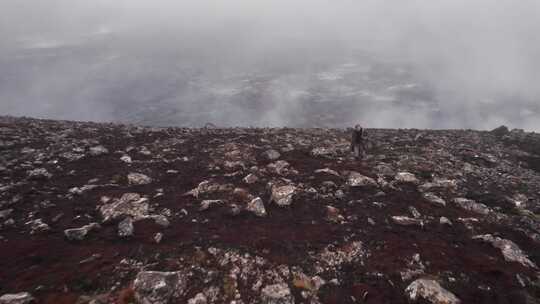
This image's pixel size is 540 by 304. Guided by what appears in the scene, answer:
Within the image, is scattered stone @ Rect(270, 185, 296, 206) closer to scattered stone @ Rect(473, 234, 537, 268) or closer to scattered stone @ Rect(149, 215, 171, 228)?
scattered stone @ Rect(149, 215, 171, 228)

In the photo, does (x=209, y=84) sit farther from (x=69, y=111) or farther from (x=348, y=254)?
(x=348, y=254)

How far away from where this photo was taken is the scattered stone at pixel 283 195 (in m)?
15.3

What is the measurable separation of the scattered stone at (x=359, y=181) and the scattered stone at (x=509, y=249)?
19.2ft

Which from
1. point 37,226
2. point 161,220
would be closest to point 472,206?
point 161,220

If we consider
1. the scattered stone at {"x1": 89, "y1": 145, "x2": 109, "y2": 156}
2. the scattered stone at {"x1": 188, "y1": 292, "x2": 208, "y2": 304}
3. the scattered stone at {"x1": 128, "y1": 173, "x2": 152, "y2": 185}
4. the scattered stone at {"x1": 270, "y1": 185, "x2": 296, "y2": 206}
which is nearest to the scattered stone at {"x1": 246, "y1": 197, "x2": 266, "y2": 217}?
the scattered stone at {"x1": 270, "y1": 185, "x2": 296, "y2": 206}

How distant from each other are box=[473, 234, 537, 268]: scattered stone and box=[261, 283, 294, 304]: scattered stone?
8.42 metres

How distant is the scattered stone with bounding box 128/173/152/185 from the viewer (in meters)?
17.2

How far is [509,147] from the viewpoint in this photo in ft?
98.3

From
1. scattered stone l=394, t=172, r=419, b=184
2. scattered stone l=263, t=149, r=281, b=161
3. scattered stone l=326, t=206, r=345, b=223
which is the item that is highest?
scattered stone l=263, t=149, r=281, b=161

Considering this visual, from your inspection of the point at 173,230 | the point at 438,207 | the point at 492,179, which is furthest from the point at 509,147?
the point at 173,230

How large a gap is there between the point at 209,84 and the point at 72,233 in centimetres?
16191

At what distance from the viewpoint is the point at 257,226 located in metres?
13.4

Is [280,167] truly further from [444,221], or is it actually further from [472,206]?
[472,206]

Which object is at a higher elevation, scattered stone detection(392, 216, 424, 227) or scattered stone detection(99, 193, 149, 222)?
scattered stone detection(392, 216, 424, 227)
